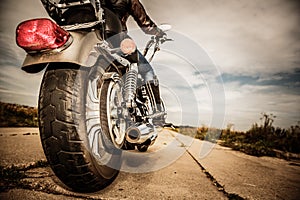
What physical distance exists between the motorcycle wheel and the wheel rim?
0.23 metres

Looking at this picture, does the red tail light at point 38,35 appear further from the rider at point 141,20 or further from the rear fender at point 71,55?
the rider at point 141,20

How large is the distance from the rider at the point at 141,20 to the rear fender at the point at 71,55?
0.61 m

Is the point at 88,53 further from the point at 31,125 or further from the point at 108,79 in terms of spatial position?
the point at 31,125

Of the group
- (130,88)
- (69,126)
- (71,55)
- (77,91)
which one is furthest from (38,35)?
(130,88)

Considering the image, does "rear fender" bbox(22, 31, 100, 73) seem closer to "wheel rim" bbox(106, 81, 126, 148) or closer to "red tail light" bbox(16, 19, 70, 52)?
"red tail light" bbox(16, 19, 70, 52)

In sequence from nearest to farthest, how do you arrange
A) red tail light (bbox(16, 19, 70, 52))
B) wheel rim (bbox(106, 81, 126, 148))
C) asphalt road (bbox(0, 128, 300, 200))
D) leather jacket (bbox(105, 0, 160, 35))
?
red tail light (bbox(16, 19, 70, 52)), asphalt road (bbox(0, 128, 300, 200)), wheel rim (bbox(106, 81, 126, 148)), leather jacket (bbox(105, 0, 160, 35))

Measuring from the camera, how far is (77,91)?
1102 millimetres

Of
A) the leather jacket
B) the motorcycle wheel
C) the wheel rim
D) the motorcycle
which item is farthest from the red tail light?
the leather jacket

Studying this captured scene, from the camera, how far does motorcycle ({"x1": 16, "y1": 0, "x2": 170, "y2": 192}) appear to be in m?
1.04

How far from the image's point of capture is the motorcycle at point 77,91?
1044 millimetres

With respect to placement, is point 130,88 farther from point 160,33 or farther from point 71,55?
point 160,33

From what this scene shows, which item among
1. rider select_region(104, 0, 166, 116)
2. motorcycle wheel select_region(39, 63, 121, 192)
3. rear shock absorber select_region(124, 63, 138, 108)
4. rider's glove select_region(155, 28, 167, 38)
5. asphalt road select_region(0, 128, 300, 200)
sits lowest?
asphalt road select_region(0, 128, 300, 200)

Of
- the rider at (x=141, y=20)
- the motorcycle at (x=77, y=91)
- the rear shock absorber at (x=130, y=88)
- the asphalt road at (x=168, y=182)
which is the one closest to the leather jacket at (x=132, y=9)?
the rider at (x=141, y=20)

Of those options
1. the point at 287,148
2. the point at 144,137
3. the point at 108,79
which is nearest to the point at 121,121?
the point at 144,137
